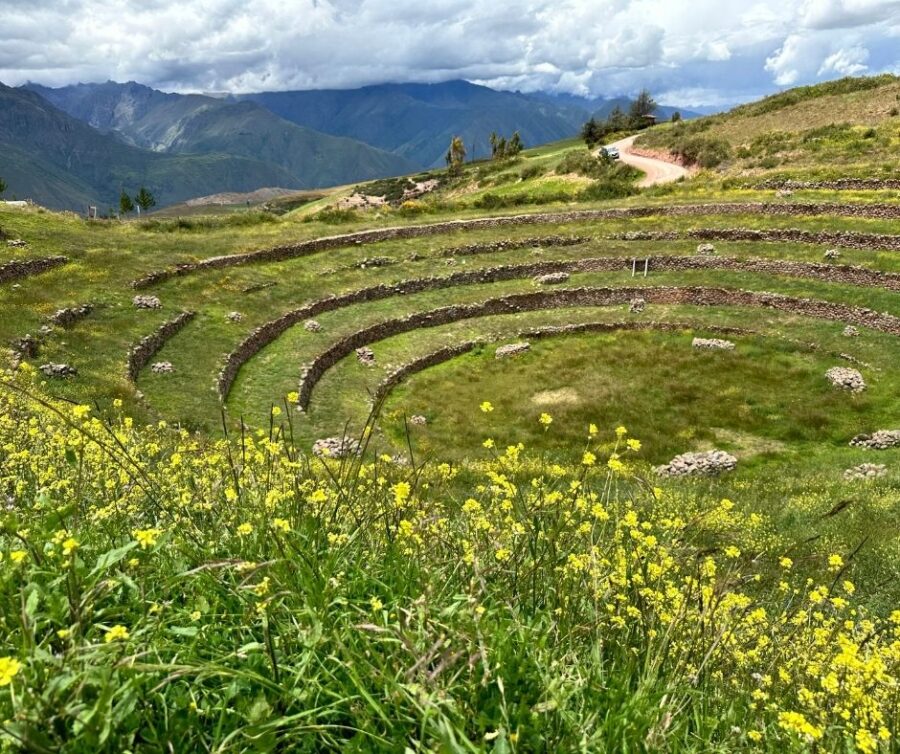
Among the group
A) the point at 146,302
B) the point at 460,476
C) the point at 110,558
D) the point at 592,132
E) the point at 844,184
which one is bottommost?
the point at 460,476

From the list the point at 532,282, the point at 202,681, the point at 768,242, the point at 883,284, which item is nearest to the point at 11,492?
the point at 202,681

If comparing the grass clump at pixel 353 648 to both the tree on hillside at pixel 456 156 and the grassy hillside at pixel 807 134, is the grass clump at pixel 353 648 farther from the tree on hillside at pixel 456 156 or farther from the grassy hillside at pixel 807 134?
the tree on hillside at pixel 456 156

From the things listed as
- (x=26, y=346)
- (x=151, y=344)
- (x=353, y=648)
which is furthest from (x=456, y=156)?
(x=353, y=648)

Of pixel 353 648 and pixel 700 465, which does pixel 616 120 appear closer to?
pixel 700 465

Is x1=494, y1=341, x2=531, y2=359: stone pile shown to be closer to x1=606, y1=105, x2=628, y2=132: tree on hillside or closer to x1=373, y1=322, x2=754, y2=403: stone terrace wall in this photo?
x1=373, y1=322, x2=754, y2=403: stone terrace wall

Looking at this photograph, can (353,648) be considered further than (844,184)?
No

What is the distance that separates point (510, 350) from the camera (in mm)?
34844

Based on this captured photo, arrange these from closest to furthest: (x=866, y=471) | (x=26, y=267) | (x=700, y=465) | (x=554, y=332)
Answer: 1. (x=866, y=471)
2. (x=700, y=465)
3. (x=26, y=267)
4. (x=554, y=332)

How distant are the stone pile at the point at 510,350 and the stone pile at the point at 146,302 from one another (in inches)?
736

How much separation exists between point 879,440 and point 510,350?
17843 millimetres

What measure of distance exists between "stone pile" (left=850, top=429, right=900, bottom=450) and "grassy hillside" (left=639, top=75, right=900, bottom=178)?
3805cm

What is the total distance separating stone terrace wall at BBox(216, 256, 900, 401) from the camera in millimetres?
33094

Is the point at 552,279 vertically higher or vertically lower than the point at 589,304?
higher

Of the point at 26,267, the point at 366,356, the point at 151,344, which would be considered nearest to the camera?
the point at 151,344
